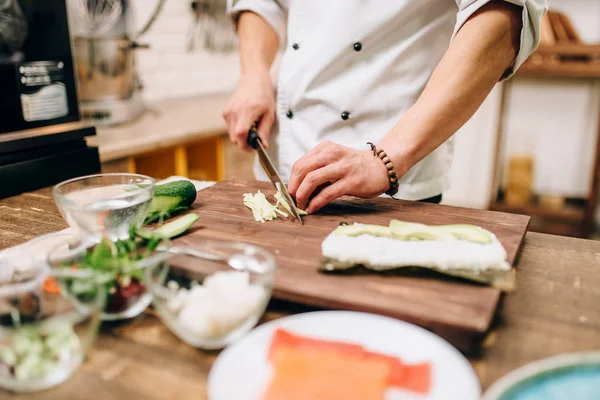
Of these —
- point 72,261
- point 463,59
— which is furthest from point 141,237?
point 463,59

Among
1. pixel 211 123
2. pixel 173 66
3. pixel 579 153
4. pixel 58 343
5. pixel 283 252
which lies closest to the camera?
pixel 58 343

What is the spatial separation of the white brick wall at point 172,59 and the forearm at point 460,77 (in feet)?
7.21

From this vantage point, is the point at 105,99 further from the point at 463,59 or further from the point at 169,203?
the point at 463,59

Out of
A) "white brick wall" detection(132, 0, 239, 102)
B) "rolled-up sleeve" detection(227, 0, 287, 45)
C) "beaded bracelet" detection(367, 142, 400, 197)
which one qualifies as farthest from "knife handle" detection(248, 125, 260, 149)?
"white brick wall" detection(132, 0, 239, 102)

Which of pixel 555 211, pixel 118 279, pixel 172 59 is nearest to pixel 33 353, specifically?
pixel 118 279

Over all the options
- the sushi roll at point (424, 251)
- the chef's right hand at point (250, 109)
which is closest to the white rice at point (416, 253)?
the sushi roll at point (424, 251)

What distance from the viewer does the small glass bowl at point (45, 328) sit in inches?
23.7

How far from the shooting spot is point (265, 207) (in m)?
1.12

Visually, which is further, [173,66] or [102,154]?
[173,66]

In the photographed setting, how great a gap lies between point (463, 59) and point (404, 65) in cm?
24

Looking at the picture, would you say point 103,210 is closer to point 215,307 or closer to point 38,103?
point 215,307

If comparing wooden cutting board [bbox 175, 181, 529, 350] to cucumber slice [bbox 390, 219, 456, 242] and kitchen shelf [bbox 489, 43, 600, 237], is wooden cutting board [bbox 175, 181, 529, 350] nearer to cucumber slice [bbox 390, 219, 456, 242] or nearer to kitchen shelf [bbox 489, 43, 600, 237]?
cucumber slice [bbox 390, 219, 456, 242]

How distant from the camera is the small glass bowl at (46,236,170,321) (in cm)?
67

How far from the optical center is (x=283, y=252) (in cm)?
92
